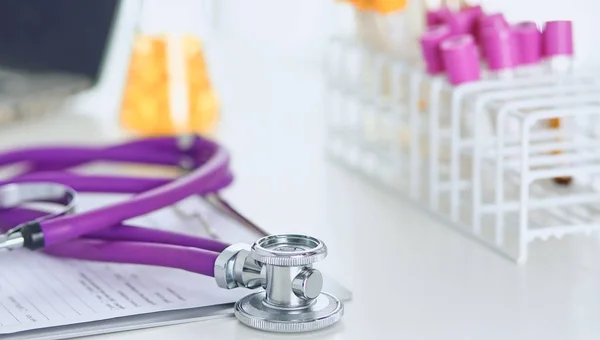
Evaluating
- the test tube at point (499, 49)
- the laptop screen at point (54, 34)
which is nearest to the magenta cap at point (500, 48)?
the test tube at point (499, 49)

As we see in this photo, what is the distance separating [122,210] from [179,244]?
0.05 metres

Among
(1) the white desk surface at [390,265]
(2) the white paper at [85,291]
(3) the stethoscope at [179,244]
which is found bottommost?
(1) the white desk surface at [390,265]

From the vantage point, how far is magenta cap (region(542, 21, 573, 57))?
2.09ft

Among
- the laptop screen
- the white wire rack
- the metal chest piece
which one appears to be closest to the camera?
the metal chest piece

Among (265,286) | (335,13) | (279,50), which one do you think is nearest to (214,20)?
(279,50)

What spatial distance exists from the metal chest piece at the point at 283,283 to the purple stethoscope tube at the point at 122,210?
0.02 meters

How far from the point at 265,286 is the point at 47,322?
11cm

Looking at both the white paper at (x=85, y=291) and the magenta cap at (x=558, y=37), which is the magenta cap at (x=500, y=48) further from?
the white paper at (x=85, y=291)

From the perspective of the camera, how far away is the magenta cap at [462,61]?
63cm

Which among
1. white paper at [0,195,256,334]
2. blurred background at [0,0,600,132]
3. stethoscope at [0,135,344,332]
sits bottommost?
white paper at [0,195,256,334]

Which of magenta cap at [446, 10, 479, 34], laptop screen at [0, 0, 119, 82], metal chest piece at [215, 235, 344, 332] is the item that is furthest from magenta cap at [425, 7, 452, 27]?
laptop screen at [0, 0, 119, 82]

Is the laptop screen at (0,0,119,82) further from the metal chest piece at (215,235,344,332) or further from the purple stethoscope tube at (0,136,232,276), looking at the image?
the metal chest piece at (215,235,344,332)

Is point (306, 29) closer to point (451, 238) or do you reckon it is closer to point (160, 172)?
point (160, 172)

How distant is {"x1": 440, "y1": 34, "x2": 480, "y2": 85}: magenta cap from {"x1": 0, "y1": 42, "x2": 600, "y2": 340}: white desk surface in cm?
10
